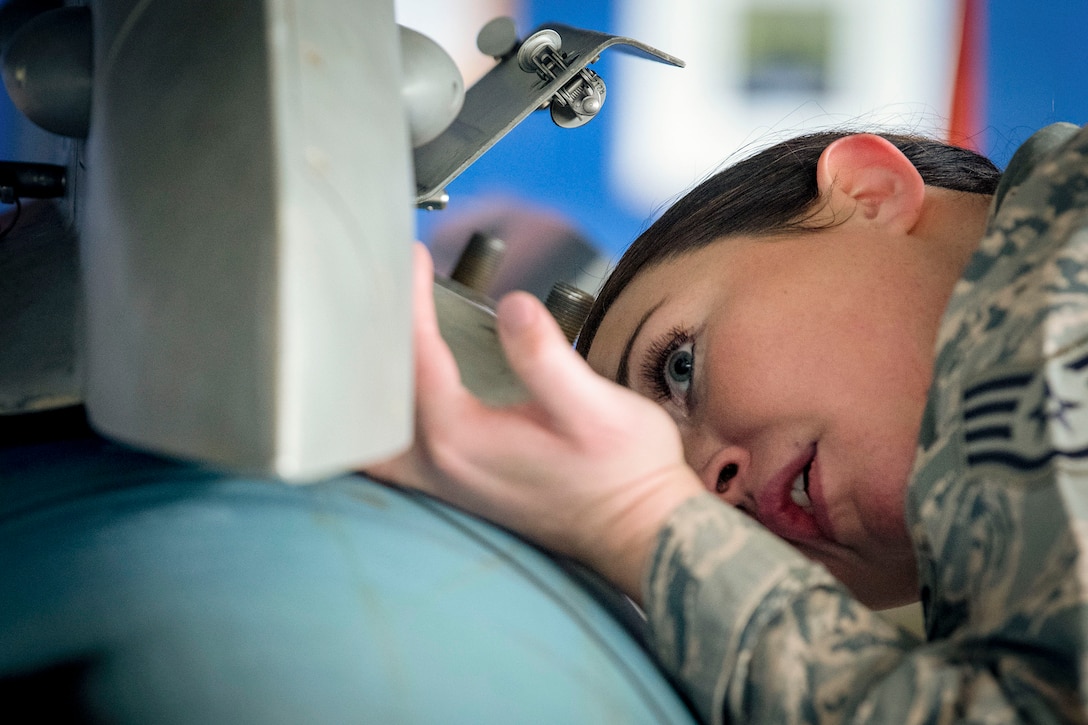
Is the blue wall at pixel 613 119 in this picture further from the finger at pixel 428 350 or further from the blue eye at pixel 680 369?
the finger at pixel 428 350

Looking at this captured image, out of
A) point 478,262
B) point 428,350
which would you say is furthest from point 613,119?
point 428,350

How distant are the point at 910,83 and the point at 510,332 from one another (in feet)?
3.61

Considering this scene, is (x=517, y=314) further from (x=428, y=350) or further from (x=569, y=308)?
(x=569, y=308)

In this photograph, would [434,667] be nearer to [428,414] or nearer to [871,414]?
[428,414]

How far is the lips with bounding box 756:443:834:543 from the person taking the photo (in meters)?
0.50

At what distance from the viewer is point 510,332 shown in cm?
34

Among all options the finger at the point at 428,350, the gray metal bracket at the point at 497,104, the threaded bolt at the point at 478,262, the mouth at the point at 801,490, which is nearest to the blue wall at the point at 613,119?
the threaded bolt at the point at 478,262

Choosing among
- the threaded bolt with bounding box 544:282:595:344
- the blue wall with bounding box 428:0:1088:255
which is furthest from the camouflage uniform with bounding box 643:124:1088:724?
the blue wall with bounding box 428:0:1088:255

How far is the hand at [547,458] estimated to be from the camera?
351 millimetres

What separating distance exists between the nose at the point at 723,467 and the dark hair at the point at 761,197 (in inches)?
6.1

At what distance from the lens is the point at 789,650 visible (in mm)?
329

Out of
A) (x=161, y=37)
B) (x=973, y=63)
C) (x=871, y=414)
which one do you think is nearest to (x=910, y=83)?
(x=973, y=63)

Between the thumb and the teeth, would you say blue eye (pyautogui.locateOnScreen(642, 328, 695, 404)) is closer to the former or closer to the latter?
the teeth

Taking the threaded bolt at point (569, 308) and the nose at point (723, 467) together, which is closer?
the nose at point (723, 467)
